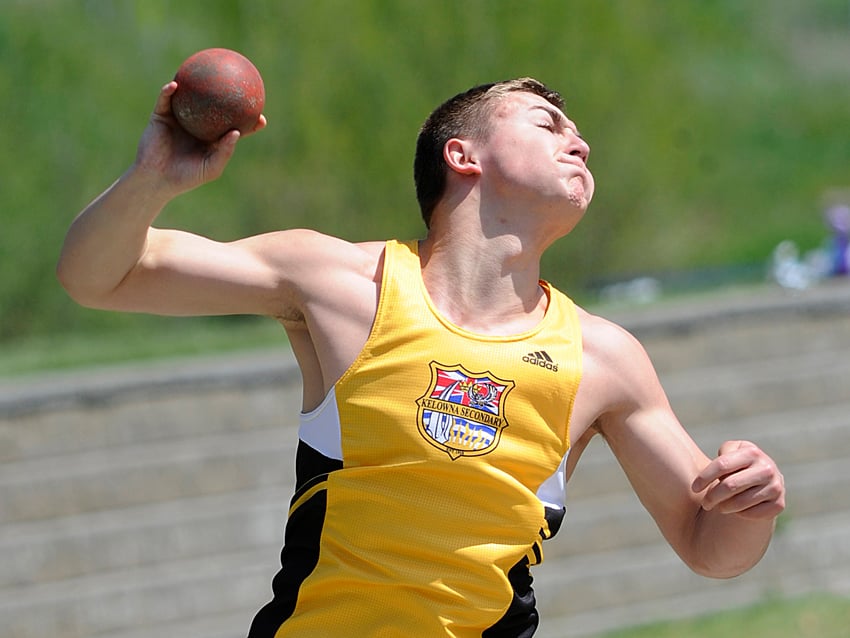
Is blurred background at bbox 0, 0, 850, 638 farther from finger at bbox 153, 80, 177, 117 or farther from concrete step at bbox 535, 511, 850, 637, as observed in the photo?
finger at bbox 153, 80, 177, 117

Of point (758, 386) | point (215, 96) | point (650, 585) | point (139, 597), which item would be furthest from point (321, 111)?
point (215, 96)

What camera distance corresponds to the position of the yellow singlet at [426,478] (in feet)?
8.04

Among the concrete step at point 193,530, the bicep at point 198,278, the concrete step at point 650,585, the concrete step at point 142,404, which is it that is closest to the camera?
the bicep at point 198,278

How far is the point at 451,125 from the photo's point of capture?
109 inches

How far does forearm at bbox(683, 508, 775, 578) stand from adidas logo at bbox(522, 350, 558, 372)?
47cm

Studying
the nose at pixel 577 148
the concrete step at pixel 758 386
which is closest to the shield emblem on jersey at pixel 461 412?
the nose at pixel 577 148

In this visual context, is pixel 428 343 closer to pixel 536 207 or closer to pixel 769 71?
pixel 536 207

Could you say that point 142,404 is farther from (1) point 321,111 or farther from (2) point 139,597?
(1) point 321,111

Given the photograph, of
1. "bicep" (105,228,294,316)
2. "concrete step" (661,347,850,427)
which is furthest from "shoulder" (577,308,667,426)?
"concrete step" (661,347,850,427)

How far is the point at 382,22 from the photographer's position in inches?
402

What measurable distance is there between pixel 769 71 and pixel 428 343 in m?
15.0

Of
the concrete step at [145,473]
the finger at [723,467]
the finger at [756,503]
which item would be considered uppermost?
the finger at [723,467]

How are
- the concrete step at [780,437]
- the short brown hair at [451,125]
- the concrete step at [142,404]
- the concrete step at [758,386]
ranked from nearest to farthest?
the short brown hair at [451,125]
the concrete step at [142,404]
the concrete step at [780,437]
the concrete step at [758,386]

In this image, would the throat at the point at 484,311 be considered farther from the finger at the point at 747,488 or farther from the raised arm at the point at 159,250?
the finger at the point at 747,488
